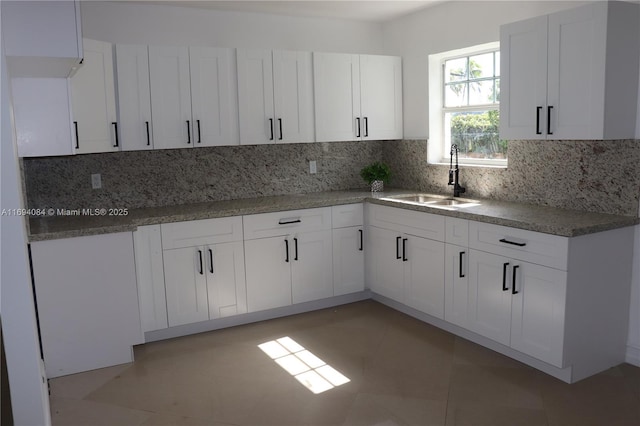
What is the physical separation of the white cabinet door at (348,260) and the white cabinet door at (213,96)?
3.88 feet

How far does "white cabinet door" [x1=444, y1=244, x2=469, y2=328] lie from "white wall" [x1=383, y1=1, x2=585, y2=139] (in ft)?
4.67

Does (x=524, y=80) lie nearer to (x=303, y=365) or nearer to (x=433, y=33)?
(x=433, y=33)

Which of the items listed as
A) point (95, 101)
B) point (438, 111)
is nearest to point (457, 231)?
point (438, 111)

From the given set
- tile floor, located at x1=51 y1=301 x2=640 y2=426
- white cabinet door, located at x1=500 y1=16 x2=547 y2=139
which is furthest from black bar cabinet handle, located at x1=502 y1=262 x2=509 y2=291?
white cabinet door, located at x1=500 y1=16 x2=547 y2=139

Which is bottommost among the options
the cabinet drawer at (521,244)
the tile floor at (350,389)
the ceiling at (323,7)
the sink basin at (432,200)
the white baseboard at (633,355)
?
the tile floor at (350,389)

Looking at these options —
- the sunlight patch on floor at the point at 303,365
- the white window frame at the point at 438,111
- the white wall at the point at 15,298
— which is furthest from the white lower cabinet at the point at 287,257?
the white wall at the point at 15,298

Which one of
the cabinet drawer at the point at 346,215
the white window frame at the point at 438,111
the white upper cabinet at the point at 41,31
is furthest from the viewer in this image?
the white window frame at the point at 438,111

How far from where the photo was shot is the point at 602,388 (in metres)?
3.11

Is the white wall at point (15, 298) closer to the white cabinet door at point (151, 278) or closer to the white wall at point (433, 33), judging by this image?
the white cabinet door at point (151, 278)

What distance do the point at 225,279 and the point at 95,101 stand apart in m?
1.53

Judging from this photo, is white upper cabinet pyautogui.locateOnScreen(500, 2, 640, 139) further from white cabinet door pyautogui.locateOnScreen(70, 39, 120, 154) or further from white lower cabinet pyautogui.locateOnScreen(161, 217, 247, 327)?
white cabinet door pyautogui.locateOnScreen(70, 39, 120, 154)

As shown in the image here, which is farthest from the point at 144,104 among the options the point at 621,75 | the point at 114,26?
the point at 621,75

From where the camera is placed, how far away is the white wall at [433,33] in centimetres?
396

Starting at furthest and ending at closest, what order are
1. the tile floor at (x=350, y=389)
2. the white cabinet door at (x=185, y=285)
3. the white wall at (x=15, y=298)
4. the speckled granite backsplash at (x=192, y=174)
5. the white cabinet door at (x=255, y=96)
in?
the white cabinet door at (x=255, y=96)
the speckled granite backsplash at (x=192, y=174)
the white cabinet door at (x=185, y=285)
the tile floor at (x=350, y=389)
the white wall at (x=15, y=298)
